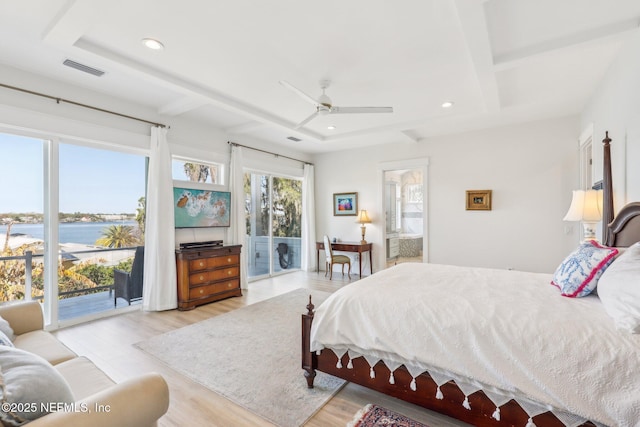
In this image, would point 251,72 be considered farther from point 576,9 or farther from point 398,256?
point 398,256

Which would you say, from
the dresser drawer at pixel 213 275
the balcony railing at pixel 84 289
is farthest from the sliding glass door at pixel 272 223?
the balcony railing at pixel 84 289

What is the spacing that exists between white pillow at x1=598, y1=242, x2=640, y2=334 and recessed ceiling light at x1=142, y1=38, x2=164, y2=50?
3558 millimetres

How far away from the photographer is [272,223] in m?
6.29

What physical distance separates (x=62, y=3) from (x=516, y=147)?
18.5 feet

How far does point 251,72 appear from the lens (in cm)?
301

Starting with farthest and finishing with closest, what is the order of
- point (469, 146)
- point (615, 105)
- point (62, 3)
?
point (469, 146) < point (615, 105) < point (62, 3)

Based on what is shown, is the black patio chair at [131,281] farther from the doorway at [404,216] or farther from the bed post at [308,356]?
the doorway at [404,216]

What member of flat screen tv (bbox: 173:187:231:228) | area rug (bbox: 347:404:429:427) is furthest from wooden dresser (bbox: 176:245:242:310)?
area rug (bbox: 347:404:429:427)

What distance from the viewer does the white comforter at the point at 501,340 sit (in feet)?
4.41

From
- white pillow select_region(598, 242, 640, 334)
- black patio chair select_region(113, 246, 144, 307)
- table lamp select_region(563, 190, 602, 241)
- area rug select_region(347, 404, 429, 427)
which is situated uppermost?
table lamp select_region(563, 190, 602, 241)

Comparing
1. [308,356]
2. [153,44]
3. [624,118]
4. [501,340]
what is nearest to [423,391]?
[501,340]

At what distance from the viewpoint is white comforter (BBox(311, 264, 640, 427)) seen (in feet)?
4.41

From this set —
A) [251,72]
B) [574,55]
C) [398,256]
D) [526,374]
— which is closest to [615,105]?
[574,55]

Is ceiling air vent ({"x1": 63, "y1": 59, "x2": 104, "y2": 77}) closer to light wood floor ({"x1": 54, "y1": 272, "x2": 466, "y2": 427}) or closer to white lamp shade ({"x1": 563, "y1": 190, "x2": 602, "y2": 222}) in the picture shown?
light wood floor ({"x1": 54, "y1": 272, "x2": 466, "y2": 427})
